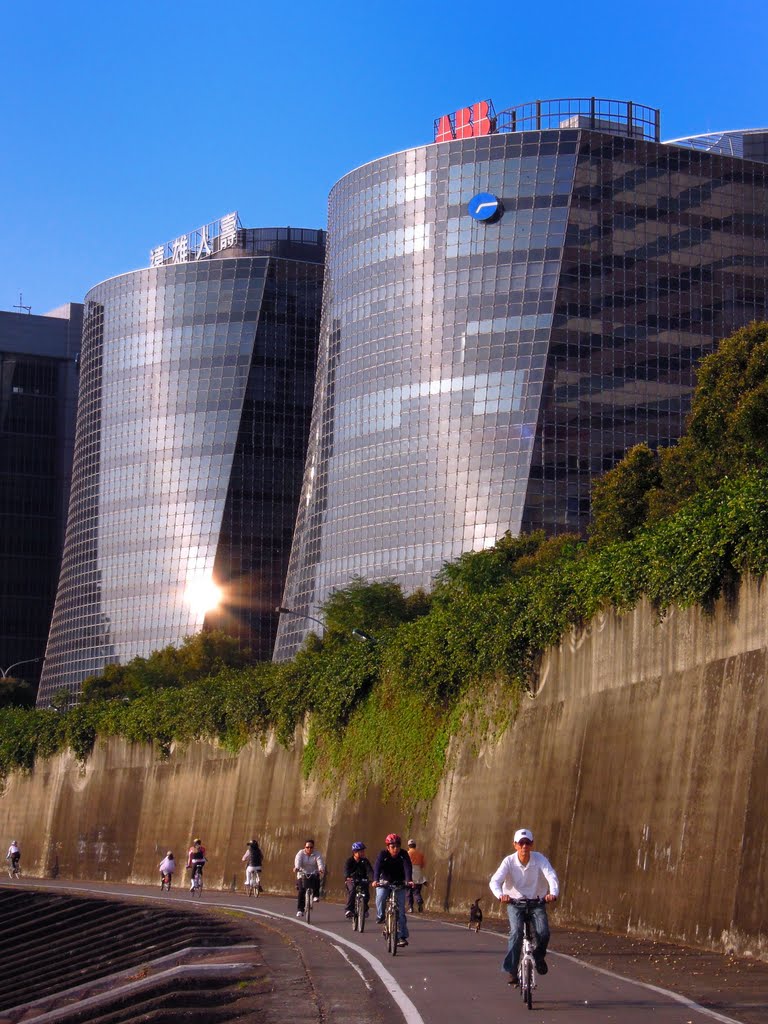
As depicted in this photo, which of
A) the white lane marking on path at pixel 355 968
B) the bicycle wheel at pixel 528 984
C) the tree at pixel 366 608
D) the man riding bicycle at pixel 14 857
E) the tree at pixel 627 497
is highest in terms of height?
the tree at pixel 627 497

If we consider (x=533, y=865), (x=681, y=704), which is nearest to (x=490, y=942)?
(x=681, y=704)

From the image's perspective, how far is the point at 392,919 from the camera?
83.8 ft

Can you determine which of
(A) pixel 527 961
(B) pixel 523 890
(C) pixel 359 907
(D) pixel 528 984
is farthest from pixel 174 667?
(D) pixel 528 984

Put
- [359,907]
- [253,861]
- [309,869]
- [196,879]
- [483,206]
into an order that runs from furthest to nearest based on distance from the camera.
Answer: [483,206] < [196,879] < [253,861] < [309,869] < [359,907]

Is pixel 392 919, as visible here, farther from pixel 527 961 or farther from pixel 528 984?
pixel 528 984

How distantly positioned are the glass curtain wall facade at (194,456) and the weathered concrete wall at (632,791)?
390 ft

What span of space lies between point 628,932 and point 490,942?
2.33 meters

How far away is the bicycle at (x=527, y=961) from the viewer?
18.2 metres

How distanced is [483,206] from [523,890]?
116 m

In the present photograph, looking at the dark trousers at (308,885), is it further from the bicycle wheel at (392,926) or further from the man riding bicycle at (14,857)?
the man riding bicycle at (14,857)

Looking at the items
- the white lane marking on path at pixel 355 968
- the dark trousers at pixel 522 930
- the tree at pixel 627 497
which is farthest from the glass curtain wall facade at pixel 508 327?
the dark trousers at pixel 522 930

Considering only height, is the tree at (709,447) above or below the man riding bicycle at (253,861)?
above

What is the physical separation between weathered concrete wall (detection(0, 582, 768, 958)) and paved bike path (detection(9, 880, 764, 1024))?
7.82 feet

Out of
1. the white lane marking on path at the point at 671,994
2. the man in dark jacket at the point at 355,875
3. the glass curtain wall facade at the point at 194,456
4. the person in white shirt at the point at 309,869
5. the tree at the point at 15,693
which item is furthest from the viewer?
the glass curtain wall facade at the point at 194,456
